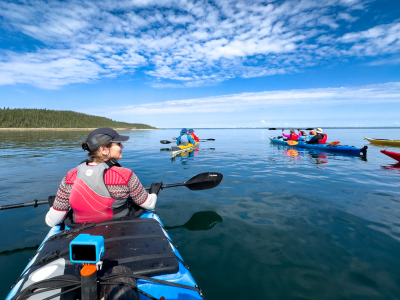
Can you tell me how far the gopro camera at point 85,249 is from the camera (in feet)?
4.34

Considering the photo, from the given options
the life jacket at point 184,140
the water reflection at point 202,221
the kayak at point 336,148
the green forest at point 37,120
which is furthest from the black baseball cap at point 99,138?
the green forest at point 37,120

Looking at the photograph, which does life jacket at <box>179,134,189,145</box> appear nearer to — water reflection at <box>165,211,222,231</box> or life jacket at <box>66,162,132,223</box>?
water reflection at <box>165,211,222,231</box>

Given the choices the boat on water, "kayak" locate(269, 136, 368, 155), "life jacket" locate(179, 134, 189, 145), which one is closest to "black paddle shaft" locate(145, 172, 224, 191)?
the boat on water

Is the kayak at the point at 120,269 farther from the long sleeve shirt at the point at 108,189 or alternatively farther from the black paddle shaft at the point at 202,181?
the black paddle shaft at the point at 202,181

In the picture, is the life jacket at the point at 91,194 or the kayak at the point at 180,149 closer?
the life jacket at the point at 91,194

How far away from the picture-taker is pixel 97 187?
9.36ft

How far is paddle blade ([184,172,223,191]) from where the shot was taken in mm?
5953

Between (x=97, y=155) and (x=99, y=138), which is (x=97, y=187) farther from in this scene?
(x=99, y=138)

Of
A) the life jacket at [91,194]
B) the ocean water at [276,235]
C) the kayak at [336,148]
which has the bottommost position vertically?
the ocean water at [276,235]

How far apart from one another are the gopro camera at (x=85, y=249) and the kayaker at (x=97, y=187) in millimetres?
1603

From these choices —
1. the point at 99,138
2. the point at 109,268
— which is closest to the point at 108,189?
the point at 99,138

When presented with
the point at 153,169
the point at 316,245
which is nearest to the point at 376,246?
the point at 316,245

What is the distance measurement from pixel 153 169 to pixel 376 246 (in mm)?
9470

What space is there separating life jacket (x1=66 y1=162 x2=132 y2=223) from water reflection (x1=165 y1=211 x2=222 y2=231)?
2.11 meters
